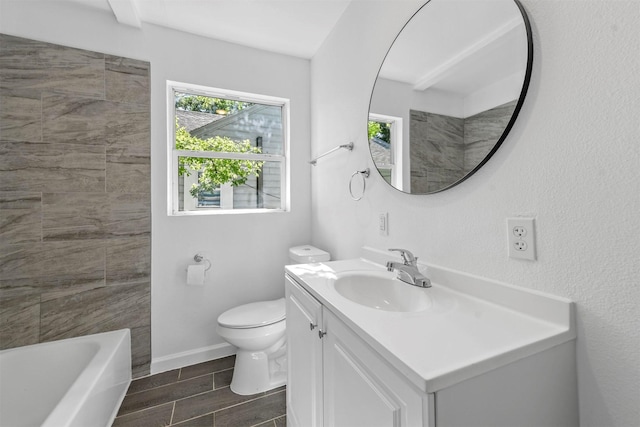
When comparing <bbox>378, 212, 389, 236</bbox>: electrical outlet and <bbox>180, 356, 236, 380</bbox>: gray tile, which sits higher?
<bbox>378, 212, 389, 236</bbox>: electrical outlet

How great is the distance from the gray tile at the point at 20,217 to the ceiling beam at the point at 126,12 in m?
1.21

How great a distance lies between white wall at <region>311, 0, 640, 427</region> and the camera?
0.64 meters

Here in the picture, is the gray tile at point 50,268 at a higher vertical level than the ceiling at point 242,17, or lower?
lower

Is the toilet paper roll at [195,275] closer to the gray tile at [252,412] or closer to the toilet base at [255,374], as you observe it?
the toilet base at [255,374]

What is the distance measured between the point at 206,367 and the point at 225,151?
1.60m

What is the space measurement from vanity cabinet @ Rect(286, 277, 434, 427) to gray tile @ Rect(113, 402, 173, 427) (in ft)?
2.40

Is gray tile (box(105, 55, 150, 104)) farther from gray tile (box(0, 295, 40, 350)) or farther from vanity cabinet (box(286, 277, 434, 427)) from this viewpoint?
vanity cabinet (box(286, 277, 434, 427))

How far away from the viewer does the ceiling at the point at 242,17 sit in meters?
1.72

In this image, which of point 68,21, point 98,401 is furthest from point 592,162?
point 68,21

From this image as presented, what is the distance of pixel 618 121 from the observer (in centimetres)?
65

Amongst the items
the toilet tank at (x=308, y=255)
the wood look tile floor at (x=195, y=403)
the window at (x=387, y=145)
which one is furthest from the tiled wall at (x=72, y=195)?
the window at (x=387, y=145)

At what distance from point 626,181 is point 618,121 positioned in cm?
14

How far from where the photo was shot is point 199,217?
2031mm

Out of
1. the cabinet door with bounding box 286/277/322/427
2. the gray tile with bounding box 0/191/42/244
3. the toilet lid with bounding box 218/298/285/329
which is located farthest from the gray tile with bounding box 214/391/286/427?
the gray tile with bounding box 0/191/42/244
